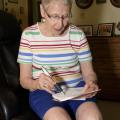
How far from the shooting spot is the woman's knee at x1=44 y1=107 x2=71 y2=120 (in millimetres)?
1278

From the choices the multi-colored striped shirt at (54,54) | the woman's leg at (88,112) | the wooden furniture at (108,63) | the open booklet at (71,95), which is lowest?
the wooden furniture at (108,63)

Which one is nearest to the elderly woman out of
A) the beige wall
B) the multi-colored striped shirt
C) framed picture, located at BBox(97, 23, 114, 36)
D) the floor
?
the multi-colored striped shirt

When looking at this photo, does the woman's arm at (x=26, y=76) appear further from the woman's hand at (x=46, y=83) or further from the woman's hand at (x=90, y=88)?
the woman's hand at (x=90, y=88)

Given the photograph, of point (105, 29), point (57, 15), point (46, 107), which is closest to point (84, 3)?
point (105, 29)

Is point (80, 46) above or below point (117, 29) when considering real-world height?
above

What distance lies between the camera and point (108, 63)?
10.3 feet

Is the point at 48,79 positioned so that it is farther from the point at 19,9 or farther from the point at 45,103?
the point at 19,9

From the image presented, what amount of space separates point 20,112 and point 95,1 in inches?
94.5

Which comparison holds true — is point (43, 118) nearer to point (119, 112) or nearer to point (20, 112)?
point (20, 112)

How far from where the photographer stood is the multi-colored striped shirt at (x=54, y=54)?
5.02 ft

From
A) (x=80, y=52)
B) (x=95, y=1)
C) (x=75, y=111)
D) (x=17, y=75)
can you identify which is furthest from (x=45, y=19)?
(x=95, y=1)

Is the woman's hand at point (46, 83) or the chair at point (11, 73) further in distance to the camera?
the chair at point (11, 73)

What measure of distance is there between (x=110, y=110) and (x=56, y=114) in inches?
65.5

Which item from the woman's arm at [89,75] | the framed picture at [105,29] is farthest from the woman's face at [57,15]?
the framed picture at [105,29]
